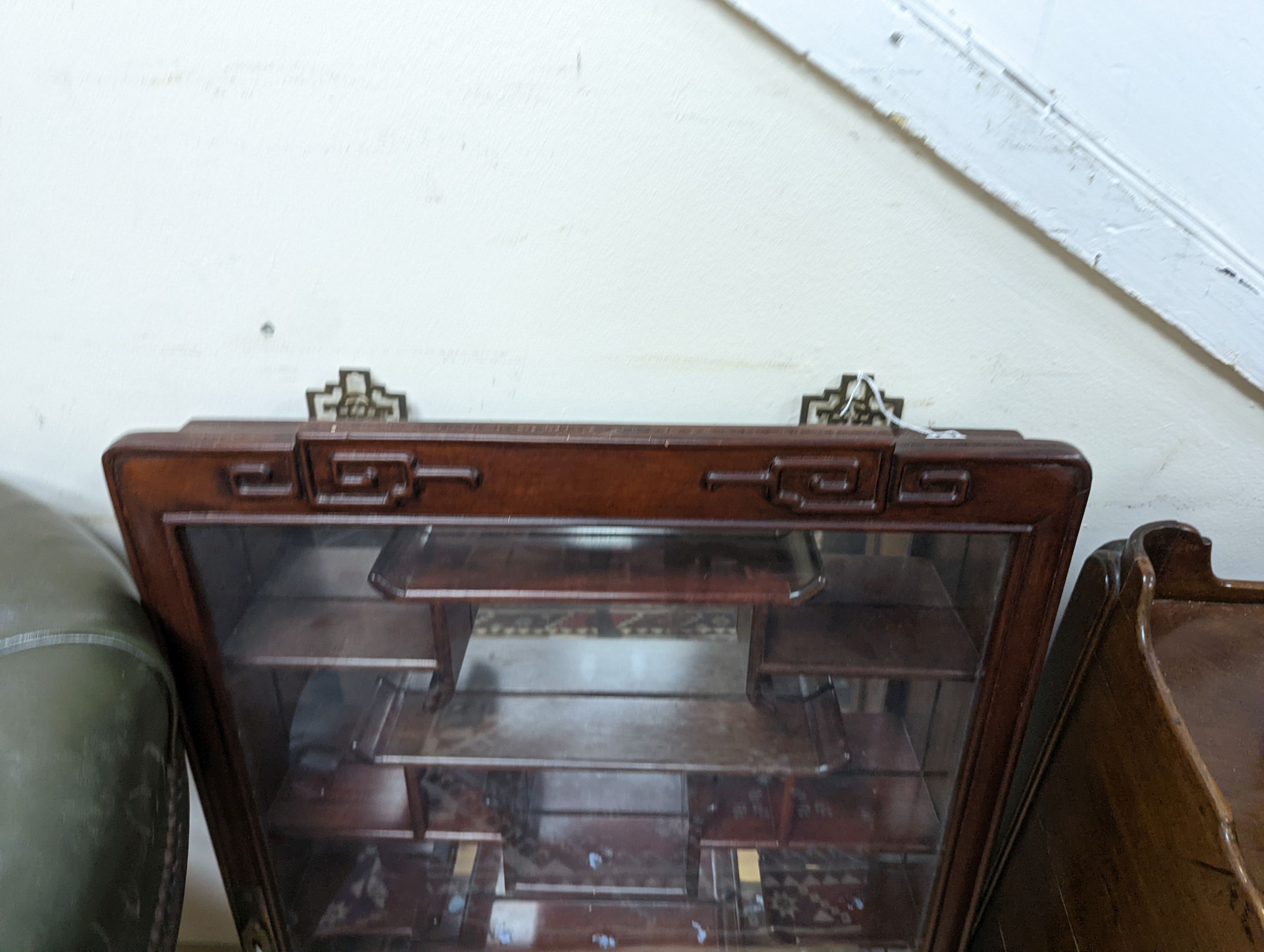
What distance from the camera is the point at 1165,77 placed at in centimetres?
66

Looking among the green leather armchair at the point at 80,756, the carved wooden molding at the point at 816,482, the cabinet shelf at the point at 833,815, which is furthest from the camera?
the cabinet shelf at the point at 833,815

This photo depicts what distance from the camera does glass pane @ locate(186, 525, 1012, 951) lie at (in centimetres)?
79

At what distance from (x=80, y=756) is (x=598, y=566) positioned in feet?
1.54

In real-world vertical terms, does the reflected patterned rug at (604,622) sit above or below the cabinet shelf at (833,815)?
above

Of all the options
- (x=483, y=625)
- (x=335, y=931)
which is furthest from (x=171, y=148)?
(x=335, y=931)

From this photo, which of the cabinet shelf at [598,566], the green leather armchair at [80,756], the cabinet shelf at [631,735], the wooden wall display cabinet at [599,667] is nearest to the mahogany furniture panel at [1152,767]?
the wooden wall display cabinet at [599,667]

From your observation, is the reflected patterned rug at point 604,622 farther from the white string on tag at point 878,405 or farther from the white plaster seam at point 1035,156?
the white plaster seam at point 1035,156

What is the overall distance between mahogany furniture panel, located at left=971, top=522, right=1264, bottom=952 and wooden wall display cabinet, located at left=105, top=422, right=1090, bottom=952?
0.06 meters

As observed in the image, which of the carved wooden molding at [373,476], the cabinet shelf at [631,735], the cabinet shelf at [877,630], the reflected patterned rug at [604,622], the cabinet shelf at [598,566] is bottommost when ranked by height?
the cabinet shelf at [631,735]

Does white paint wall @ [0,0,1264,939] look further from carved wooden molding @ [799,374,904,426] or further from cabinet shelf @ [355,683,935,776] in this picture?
cabinet shelf @ [355,683,935,776]

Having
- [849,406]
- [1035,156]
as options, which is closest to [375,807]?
[849,406]

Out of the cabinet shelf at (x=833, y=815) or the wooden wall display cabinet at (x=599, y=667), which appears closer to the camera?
the wooden wall display cabinet at (x=599, y=667)

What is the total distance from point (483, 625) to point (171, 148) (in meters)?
0.58

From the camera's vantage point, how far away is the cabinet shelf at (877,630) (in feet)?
2.65
